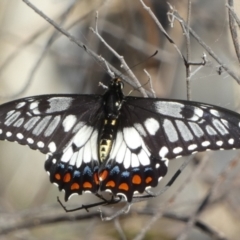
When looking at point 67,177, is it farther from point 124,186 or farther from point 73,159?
point 124,186

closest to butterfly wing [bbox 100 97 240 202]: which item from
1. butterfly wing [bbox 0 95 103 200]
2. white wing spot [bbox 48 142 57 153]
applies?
butterfly wing [bbox 0 95 103 200]

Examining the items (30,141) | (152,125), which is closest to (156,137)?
(152,125)

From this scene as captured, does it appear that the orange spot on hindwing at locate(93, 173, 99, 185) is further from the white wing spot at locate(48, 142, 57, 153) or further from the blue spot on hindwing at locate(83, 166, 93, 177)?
the white wing spot at locate(48, 142, 57, 153)

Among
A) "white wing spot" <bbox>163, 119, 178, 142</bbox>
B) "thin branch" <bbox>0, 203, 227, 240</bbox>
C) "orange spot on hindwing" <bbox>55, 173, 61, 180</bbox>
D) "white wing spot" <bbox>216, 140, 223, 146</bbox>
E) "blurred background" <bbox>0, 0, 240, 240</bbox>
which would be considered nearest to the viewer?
"white wing spot" <bbox>216, 140, 223, 146</bbox>

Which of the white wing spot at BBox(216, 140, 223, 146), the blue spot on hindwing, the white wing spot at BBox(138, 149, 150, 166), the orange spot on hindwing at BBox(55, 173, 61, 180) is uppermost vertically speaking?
the white wing spot at BBox(216, 140, 223, 146)

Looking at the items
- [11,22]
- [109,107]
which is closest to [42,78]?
[11,22]

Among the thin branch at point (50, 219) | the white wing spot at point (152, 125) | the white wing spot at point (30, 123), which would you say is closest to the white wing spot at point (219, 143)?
the white wing spot at point (152, 125)
